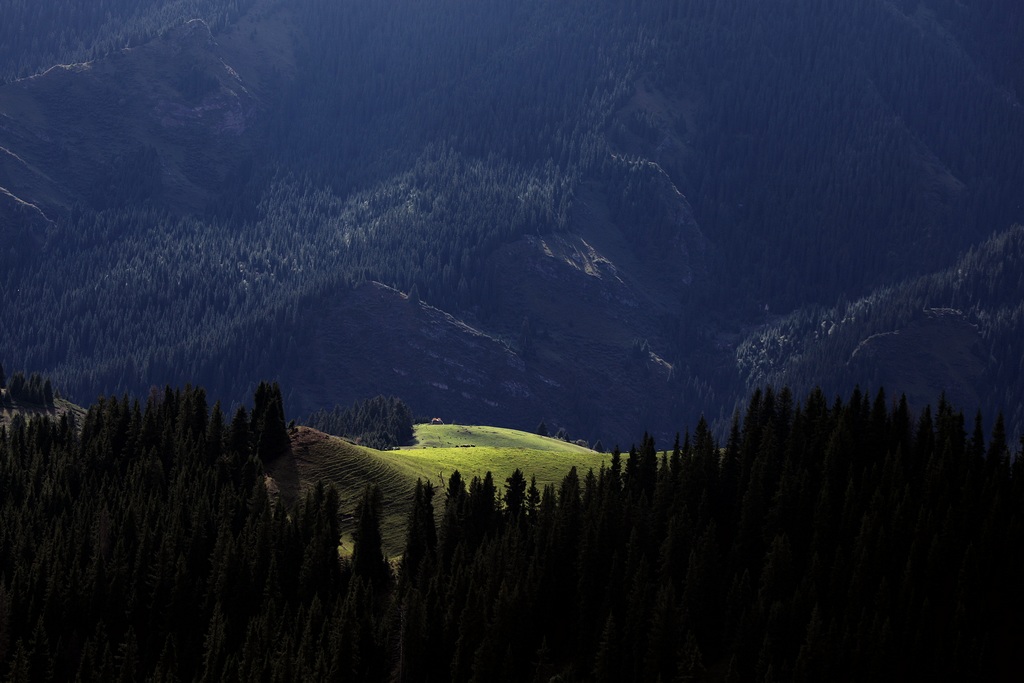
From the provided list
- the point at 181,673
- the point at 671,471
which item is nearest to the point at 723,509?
the point at 671,471

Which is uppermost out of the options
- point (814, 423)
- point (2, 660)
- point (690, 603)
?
point (814, 423)

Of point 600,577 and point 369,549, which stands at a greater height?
point 369,549

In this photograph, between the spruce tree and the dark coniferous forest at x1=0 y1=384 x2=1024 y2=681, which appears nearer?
the dark coniferous forest at x1=0 y1=384 x2=1024 y2=681

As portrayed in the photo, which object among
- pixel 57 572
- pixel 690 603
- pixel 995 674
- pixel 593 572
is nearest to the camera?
pixel 995 674

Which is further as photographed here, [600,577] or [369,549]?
[369,549]

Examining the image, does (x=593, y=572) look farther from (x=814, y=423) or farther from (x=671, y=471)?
(x=814, y=423)

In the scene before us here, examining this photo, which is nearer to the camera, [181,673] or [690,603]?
[690,603]

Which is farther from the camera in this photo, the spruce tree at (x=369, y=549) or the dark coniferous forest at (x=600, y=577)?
the spruce tree at (x=369, y=549)

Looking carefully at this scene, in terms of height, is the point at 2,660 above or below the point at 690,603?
below
